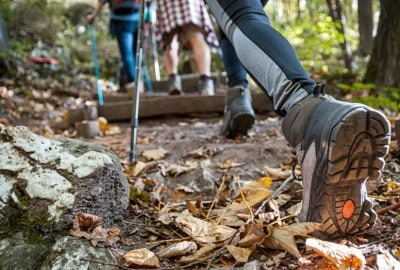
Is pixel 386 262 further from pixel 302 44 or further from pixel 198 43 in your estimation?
pixel 302 44

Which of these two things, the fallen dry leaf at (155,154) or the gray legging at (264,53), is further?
the fallen dry leaf at (155,154)

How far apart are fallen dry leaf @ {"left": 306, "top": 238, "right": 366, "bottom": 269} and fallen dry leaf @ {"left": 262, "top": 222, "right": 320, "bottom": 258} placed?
113 millimetres

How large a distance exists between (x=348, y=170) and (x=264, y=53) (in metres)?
0.50

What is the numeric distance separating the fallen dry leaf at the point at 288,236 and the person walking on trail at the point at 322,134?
35 mm

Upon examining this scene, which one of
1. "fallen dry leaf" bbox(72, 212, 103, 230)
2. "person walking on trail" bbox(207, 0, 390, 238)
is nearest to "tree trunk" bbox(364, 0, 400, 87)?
"person walking on trail" bbox(207, 0, 390, 238)

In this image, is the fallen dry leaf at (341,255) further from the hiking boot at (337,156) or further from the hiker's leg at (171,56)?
the hiker's leg at (171,56)

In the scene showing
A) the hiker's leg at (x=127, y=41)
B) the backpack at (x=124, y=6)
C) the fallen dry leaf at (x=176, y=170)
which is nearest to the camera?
the fallen dry leaf at (x=176, y=170)

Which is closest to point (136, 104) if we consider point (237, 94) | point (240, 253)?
point (237, 94)

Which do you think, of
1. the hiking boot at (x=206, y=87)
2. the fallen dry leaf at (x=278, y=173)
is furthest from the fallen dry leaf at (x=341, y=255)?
the hiking boot at (x=206, y=87)

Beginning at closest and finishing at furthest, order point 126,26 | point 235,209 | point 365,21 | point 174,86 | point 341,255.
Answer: point 341,255, point 235,209, point 174,86, point 126,26, point 365,21

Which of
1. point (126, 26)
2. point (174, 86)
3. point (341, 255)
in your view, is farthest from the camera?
point (126, 26)

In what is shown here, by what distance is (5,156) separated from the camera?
1562mm

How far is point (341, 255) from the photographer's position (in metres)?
1.11

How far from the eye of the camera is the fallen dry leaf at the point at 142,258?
127 centimetres
